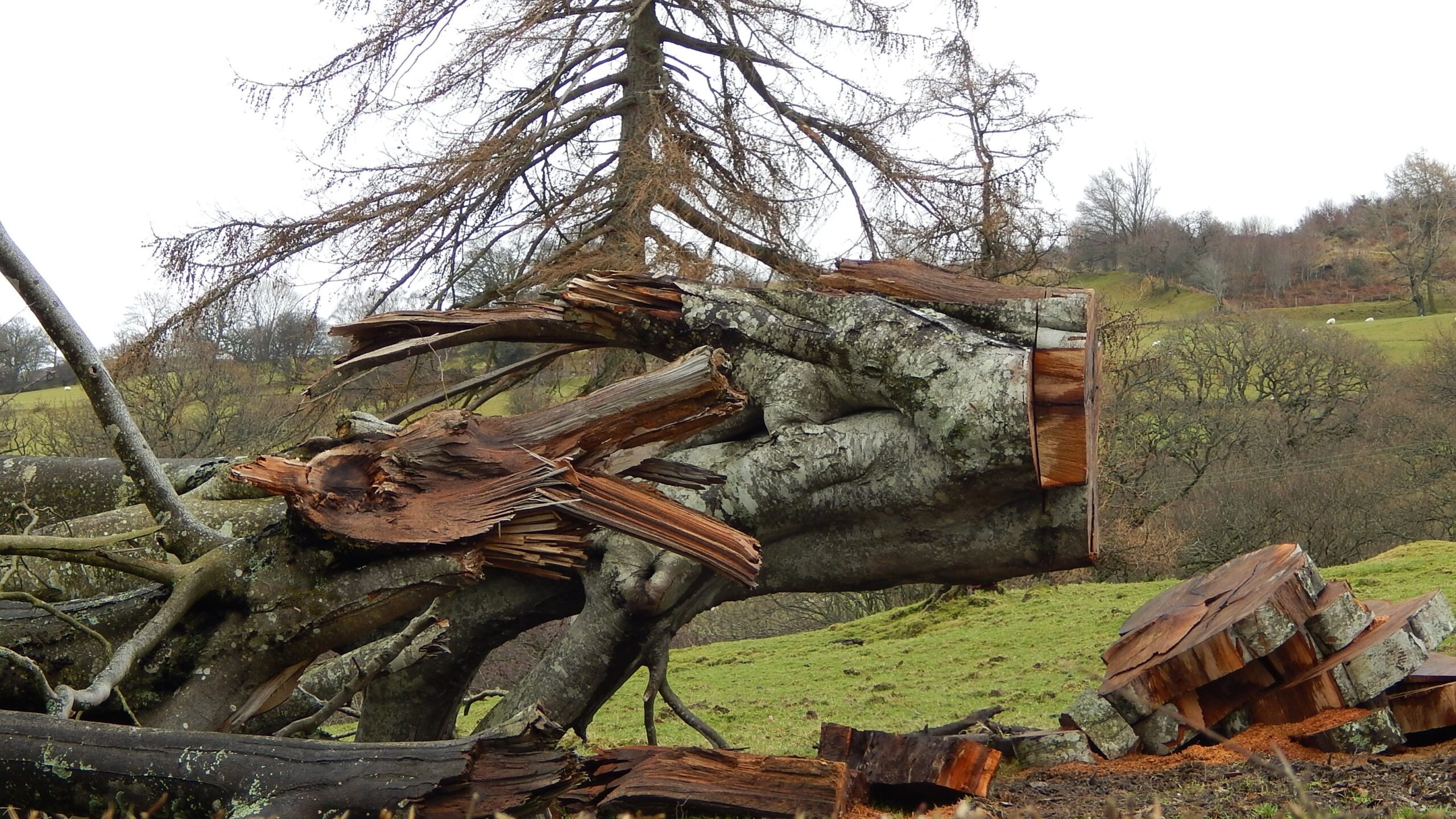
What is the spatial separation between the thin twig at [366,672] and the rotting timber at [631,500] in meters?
0.11

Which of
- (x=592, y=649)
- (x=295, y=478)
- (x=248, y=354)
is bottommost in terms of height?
(x=592, y=649)

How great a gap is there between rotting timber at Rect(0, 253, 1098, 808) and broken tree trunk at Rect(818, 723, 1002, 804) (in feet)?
2.93

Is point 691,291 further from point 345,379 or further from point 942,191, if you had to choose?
point 942,191

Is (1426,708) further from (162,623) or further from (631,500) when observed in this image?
(162,623)

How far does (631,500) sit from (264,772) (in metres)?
1.95

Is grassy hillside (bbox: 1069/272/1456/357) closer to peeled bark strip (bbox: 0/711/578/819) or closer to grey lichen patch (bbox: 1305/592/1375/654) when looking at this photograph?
grey lichen patch (bbox: 1305/592/1375/654)

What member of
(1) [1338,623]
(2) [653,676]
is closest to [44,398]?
(2) [653,676]

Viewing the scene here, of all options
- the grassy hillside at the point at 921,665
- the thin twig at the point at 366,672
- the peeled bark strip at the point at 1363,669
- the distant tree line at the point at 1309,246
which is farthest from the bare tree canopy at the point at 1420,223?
the thin twig at the point at 366,672

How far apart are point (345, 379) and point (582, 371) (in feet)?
11.6

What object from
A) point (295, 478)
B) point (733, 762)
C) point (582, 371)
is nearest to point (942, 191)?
point (582, 371)

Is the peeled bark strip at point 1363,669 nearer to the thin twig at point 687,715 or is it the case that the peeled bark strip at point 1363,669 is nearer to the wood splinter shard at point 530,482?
the thin twig at point 687,715

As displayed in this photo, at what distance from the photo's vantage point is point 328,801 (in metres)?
3.35

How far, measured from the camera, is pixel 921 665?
13.3m

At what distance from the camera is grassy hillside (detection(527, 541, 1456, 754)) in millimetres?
10453
